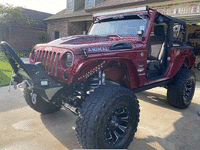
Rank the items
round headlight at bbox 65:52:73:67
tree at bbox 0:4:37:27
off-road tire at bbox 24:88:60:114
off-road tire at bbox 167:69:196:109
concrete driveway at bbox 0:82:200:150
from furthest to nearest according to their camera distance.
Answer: tree at bbox 0:4:37:27
off-road tire at bbox 167:69:196:109
off-road tire at bbox 24:88:60:114
concrete driveway at bbox 0:82:200:150
round headlight at bbox 65:52:73:67

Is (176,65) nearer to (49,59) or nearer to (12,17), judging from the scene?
(49,59)

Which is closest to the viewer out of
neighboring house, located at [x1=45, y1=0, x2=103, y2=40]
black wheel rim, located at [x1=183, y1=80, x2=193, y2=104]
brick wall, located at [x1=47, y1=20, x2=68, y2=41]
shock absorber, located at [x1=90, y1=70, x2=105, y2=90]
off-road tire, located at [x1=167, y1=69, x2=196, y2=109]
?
shock absorber, located at [x1=90, y1=70, x2=105, y2=90]

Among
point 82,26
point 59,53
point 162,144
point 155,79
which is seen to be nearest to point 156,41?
point 155,79

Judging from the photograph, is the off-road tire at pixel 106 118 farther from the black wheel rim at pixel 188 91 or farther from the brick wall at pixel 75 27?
the brick wall at pixel 75 27

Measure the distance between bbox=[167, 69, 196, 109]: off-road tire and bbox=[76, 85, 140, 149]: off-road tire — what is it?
2.09 meters

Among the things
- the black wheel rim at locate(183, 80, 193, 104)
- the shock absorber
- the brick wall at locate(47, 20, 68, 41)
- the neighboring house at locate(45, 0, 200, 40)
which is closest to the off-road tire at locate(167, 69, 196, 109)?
the black wheel rim at locate(183, 80, 193, 104)

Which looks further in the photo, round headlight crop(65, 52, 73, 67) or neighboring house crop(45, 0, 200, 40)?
neighboring house crop(45, 0, 200, 40)

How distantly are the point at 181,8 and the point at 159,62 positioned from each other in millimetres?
5229

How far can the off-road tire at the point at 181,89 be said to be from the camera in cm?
420

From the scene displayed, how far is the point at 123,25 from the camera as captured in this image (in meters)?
3.51

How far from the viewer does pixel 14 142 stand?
8.97 feet

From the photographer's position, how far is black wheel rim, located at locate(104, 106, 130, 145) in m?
2.39

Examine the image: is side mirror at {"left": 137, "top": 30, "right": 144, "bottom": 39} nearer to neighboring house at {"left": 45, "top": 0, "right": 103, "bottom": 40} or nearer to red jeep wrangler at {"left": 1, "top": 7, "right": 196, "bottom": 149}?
Answer: red jeep wrangler at {"left": 1, "top": 7, "right": 196, "bottom": 149}

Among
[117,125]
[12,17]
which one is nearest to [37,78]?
[117,125]
